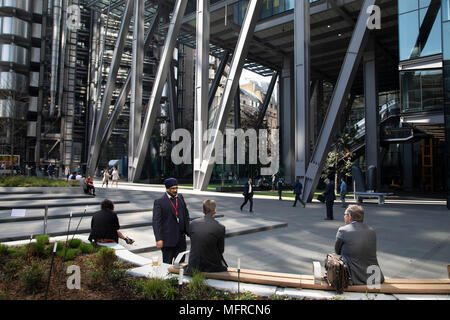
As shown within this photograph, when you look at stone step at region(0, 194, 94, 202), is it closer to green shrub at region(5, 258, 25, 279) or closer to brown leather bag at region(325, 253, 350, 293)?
green shrub at region(5, 258, 25, 279)

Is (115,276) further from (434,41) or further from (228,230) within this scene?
(434,41)

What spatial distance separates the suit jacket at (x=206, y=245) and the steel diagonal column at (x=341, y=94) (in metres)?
14.9

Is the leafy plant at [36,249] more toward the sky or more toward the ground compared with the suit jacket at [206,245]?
more toward the ground

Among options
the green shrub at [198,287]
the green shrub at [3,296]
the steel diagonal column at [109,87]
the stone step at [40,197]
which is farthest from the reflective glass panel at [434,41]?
the steel diagonal column at [109,87]

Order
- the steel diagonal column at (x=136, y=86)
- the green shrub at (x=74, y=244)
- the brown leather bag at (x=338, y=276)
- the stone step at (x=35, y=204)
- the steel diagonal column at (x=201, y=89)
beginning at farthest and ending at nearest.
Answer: the steel diagonal column at (x=136, y=86) < the steel diagonal column at (x=201, y=89) < the stone step at (x=35, y=204) < the green shrub at (x=74, y=244) < the brown leather bag at (x=338, y=276)

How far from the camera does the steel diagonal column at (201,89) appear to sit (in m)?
24.4

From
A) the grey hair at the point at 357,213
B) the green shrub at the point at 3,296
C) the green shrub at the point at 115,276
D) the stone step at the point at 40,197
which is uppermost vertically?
the grey hair at the point at 357,213

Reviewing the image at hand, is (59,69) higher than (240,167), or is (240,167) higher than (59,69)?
(59,69)

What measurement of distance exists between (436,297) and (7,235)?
825cm

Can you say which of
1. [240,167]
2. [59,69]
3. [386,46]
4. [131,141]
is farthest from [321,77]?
[59,69]

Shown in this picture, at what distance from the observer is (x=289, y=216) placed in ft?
42.7

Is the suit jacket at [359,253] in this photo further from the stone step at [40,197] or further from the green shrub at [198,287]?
the stone step at [40,197]

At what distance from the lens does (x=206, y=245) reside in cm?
442
